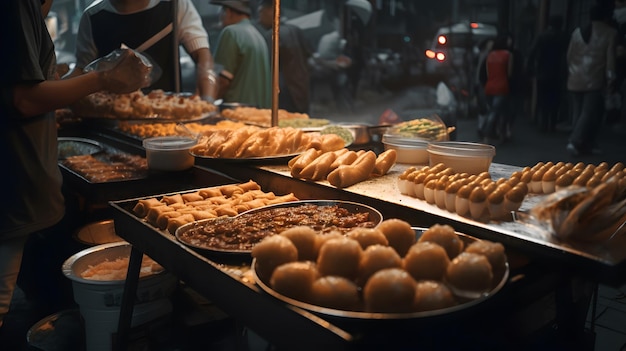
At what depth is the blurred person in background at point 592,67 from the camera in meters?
8.26

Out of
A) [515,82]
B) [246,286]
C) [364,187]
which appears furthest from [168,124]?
[515,82]

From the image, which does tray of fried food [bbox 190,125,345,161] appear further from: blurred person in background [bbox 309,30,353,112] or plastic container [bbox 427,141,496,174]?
blurred person in background [bbox 309,30,353,112]

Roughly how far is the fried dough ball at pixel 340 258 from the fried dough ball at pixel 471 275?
275 millimetres

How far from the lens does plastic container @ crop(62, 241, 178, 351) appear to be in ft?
8.49

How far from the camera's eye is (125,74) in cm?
288

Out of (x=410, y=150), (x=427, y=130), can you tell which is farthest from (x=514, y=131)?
(x=410, y=150)

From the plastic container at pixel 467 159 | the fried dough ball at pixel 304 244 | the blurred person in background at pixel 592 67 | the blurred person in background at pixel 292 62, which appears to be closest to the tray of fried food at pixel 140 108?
the plastic container at pixel 467 159

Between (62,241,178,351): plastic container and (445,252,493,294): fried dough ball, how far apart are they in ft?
5.70

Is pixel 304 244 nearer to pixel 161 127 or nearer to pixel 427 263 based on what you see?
pixel 427 263

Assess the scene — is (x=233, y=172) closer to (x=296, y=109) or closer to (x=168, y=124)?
(x=168, y=124)

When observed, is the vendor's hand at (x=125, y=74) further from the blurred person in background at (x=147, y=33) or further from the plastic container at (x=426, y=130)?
the blurred person in background at (x=147, y=33)

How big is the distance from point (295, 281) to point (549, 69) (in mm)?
10549

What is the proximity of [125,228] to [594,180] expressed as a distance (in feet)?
6.70

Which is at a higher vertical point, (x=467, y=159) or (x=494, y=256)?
(x=467, y=159)
